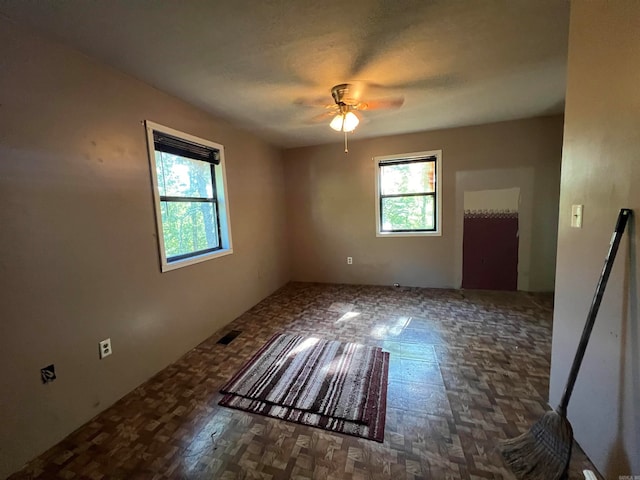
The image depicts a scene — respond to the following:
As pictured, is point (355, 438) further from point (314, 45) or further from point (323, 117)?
point (323, 117)

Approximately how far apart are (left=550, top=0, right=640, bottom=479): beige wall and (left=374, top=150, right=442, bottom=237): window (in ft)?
8.00

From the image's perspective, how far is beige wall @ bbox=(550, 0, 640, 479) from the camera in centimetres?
103

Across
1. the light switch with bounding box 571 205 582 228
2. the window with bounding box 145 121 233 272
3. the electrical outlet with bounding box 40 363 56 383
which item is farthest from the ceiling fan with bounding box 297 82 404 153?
the electrical outlet with bounding box 40 363 56 383

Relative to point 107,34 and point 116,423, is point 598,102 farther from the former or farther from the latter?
point 116,423

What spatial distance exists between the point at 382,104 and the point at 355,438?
2.73 m

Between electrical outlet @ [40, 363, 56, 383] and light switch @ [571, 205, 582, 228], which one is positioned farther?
electrical outlet @ [40, 363, 56, 383]

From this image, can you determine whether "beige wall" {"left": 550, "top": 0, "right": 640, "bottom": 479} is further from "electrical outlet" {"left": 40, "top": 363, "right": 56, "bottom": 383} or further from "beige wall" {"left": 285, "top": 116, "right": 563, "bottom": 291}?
"electrical outlet" {"left": 40, "top": 363, "right": 56, "bottom": 383}

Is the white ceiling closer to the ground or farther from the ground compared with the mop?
farther from the ground

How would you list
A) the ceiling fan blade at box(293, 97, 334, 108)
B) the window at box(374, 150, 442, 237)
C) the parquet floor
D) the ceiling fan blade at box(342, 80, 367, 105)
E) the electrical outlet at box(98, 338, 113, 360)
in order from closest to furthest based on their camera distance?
the parquet floor
the electrical outlet at box(98, 338, 113, 360)
the ceiling fan blade at box(342, 80, 367, 105)
the ceiling fan blade at box(293, 97, 334, 108)
the window at box(374, 150, 442, 237)

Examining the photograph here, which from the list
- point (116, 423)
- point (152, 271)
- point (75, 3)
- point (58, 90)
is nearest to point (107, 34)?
point (75, 3)

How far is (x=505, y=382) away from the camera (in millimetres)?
1848

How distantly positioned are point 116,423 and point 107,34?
2.30 metres

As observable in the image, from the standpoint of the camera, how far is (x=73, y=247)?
1.59 meters

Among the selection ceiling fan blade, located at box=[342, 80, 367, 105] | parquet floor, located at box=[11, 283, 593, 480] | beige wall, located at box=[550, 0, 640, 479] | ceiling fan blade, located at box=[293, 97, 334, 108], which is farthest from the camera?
ceiling fan blade, located at box=[293, 97, 334, 108]
